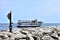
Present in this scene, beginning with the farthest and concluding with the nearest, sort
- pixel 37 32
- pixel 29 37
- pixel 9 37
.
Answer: pixel 37 32 < pixel 29 37 < pixel 9 37

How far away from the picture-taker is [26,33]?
1098cm

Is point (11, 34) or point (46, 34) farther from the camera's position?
point (46, 34)

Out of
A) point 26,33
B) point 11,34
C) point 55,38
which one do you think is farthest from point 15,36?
point 55,38

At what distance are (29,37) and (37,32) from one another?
89cm

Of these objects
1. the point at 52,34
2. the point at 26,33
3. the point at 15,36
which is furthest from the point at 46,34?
the point at 15,36

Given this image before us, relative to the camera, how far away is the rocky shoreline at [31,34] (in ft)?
33.1

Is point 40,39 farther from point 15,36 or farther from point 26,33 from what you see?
point 15,36

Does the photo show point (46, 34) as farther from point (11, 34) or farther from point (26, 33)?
point (11, 34)

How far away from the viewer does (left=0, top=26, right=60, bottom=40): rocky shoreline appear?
10094 mm

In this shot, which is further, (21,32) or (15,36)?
(21,32)

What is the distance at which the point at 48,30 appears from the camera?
40.0 feet

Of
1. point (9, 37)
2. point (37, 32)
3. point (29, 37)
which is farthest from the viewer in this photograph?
point (37, 32)

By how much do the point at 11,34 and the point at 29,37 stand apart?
0.96m

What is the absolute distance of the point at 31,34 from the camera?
11234 mm
